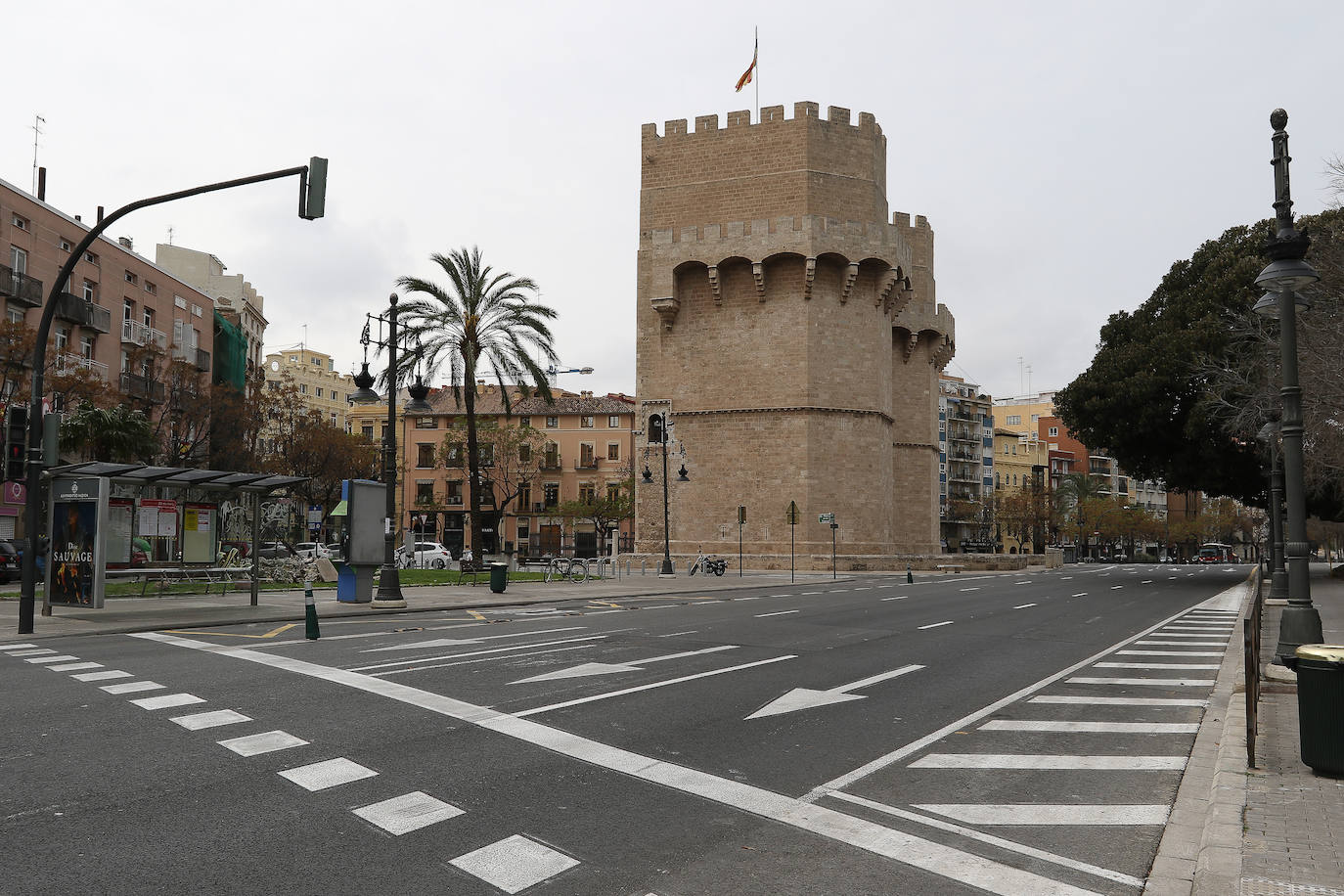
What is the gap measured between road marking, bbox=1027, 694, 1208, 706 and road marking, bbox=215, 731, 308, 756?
6.82m

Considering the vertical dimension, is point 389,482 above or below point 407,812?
above

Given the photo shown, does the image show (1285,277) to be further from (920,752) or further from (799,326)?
(799,326)

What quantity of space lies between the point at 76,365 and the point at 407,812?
38478 millimetres

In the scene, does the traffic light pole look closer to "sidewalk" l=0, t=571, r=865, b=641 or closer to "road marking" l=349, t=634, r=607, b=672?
"sidewalk" l=0, t=571, r=865, b=641

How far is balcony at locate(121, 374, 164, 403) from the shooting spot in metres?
43.4

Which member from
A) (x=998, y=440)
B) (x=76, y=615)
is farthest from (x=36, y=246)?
(x=998, y=440)

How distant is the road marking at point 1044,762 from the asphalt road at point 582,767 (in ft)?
0.11

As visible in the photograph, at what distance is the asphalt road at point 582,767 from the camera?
15.0ft

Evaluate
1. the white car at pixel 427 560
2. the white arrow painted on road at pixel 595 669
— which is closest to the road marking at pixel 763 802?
the white arrow painted on road at pixel 595 669

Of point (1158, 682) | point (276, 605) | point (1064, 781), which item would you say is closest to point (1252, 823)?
point (1064, 781)

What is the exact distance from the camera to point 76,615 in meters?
16.4

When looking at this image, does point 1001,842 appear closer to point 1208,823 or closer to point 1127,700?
point 1208,823

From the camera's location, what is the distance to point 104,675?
32.3 feet

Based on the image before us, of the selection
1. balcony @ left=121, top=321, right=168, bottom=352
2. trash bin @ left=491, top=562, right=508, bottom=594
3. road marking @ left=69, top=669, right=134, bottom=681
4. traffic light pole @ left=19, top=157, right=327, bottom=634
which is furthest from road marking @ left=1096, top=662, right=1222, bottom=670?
balcony @ left=121, top=321, right=168, bottom=352
